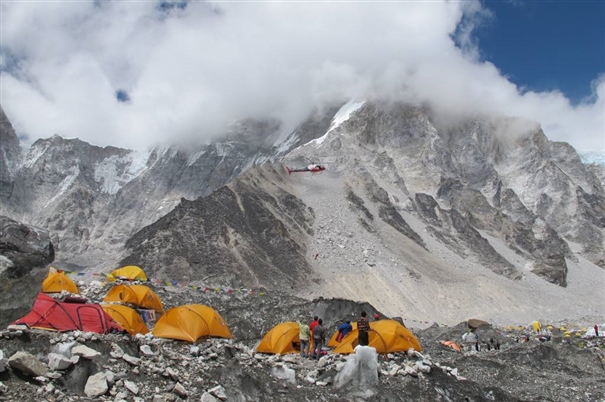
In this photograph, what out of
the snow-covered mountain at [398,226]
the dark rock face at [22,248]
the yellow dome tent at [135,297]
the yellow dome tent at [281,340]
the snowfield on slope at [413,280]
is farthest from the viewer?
the snowfield on slope at [413,280]

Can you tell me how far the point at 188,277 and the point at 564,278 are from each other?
72.1 metres

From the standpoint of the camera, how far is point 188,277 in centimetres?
6022

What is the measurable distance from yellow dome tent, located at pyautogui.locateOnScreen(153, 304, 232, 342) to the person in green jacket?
344cm

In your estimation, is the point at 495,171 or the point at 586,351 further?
the point at 495,171

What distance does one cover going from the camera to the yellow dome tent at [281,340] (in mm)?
22688

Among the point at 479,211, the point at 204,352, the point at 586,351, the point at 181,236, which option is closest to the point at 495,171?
the point at 479,211

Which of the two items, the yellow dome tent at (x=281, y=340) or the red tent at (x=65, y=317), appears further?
the yellow dome tent at (x=281, y=340)

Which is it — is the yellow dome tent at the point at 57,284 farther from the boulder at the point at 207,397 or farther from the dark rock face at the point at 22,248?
the boulder at the point at 207,397

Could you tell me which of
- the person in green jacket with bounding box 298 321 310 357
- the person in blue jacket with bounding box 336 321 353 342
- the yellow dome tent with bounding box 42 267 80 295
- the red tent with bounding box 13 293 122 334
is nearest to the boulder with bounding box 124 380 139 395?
the red tent with bounding box 13 293 122 334

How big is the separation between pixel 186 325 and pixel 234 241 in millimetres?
50848

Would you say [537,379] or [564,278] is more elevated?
[564,278]

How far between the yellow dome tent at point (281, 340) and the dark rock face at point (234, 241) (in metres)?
29.8

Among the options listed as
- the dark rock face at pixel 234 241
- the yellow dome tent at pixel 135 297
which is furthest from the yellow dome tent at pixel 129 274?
the dark rock face at pixel 234 241

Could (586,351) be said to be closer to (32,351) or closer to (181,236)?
(32,351)
